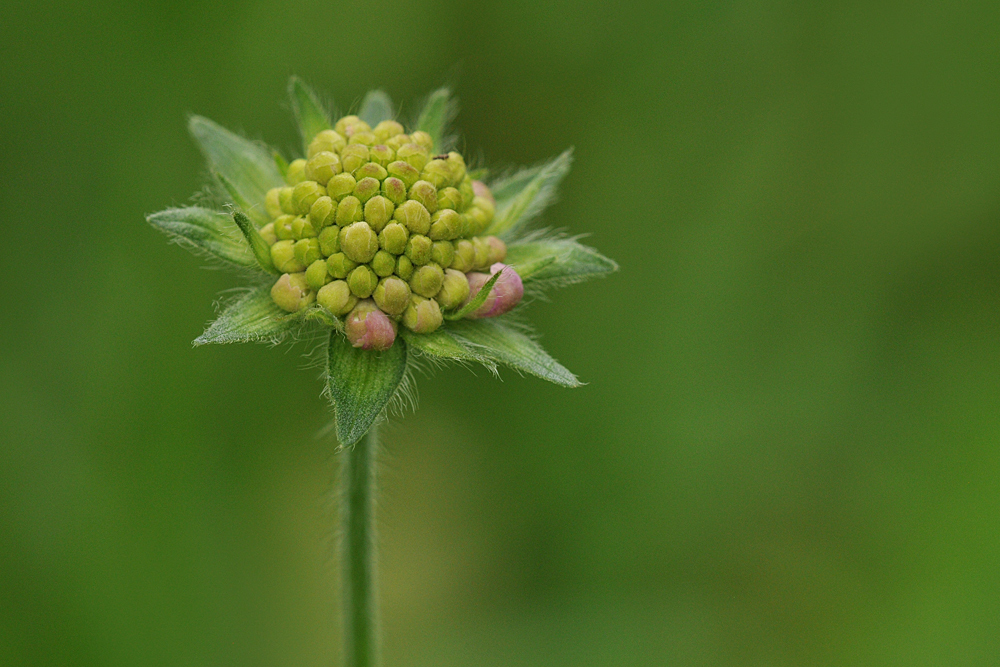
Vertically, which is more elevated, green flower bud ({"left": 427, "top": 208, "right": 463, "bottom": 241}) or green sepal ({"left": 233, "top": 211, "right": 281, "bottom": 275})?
green flower bud ({"left": 427, "top": 208, "right": 463, "bottom": 241})

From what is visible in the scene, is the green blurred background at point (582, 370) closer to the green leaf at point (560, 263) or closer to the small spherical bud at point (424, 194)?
the green leaf at point (560, 263)

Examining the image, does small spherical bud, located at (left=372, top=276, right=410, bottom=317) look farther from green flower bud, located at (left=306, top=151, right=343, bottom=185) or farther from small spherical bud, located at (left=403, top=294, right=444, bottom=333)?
green flower bud, located at (left=306, top=151, right=343, bottom=185)

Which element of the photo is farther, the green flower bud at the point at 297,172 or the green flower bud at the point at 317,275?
the green flower bud at the point at 297,172

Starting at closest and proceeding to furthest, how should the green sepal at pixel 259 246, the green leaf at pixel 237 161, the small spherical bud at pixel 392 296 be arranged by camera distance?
the green sepal at pixel 259 246, the small spherical bud at pixel 392 296, the green leaf at pixel 237 161

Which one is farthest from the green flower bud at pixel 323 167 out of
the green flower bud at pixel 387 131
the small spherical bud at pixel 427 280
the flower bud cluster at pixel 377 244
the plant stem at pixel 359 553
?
the plant stem at pixel 359 553

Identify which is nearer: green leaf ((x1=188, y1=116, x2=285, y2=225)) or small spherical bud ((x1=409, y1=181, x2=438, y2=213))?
small spherical bud ((x1=409, y1=181, x2=438, y2=213))

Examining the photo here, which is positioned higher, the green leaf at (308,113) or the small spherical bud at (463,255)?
the green leaf at (308,113)

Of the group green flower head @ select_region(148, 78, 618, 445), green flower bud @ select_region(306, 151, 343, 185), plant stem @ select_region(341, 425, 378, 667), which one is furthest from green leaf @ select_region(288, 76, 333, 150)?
plant stem @ select_region(341, 425, 378, 667)
